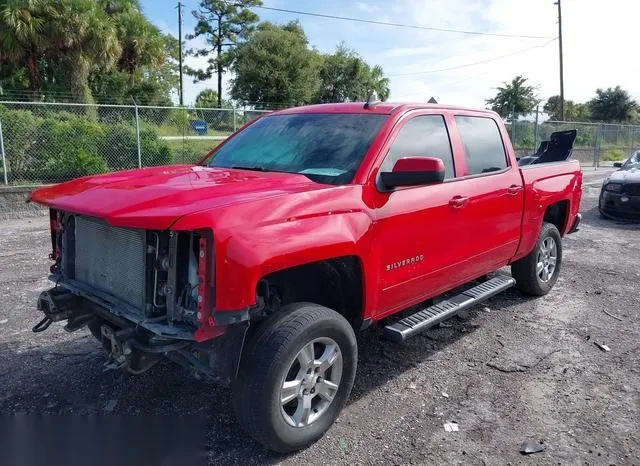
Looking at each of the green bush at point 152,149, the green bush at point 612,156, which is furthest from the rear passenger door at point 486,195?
the green bush at point 612,156

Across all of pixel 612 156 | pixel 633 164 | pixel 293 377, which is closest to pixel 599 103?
pixel 612 156

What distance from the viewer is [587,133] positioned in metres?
26.7

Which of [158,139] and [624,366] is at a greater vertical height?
[158,139]

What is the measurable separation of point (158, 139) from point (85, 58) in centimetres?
948

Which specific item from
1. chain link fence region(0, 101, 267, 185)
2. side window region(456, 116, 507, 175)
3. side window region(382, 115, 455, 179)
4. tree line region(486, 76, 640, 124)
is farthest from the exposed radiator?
tree line region(486, 76, 640, 124)

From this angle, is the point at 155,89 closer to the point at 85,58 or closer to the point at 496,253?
the point at 85,58

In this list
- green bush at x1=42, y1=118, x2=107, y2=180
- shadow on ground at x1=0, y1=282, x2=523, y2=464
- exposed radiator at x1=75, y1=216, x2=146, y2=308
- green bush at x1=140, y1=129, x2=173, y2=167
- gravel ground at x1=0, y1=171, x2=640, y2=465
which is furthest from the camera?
green bush at x1=140, y1=129, x2=173, y2=167

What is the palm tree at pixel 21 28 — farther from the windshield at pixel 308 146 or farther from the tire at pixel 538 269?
the tire at pixel 538 269

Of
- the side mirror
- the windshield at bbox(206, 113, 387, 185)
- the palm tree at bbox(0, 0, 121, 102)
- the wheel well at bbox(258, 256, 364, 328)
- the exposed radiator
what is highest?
the palm tree at bbox(0, 0, 121, 102)

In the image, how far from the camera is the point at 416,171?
3.27 meters

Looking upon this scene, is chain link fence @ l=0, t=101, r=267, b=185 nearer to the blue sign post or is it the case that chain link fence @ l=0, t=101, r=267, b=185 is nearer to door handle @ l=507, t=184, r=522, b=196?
the blue sign post

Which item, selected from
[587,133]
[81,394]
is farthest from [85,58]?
[587,133]

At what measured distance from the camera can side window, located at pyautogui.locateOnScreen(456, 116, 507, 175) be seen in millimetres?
4422

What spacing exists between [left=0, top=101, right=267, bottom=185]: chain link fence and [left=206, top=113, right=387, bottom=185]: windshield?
793 cm
